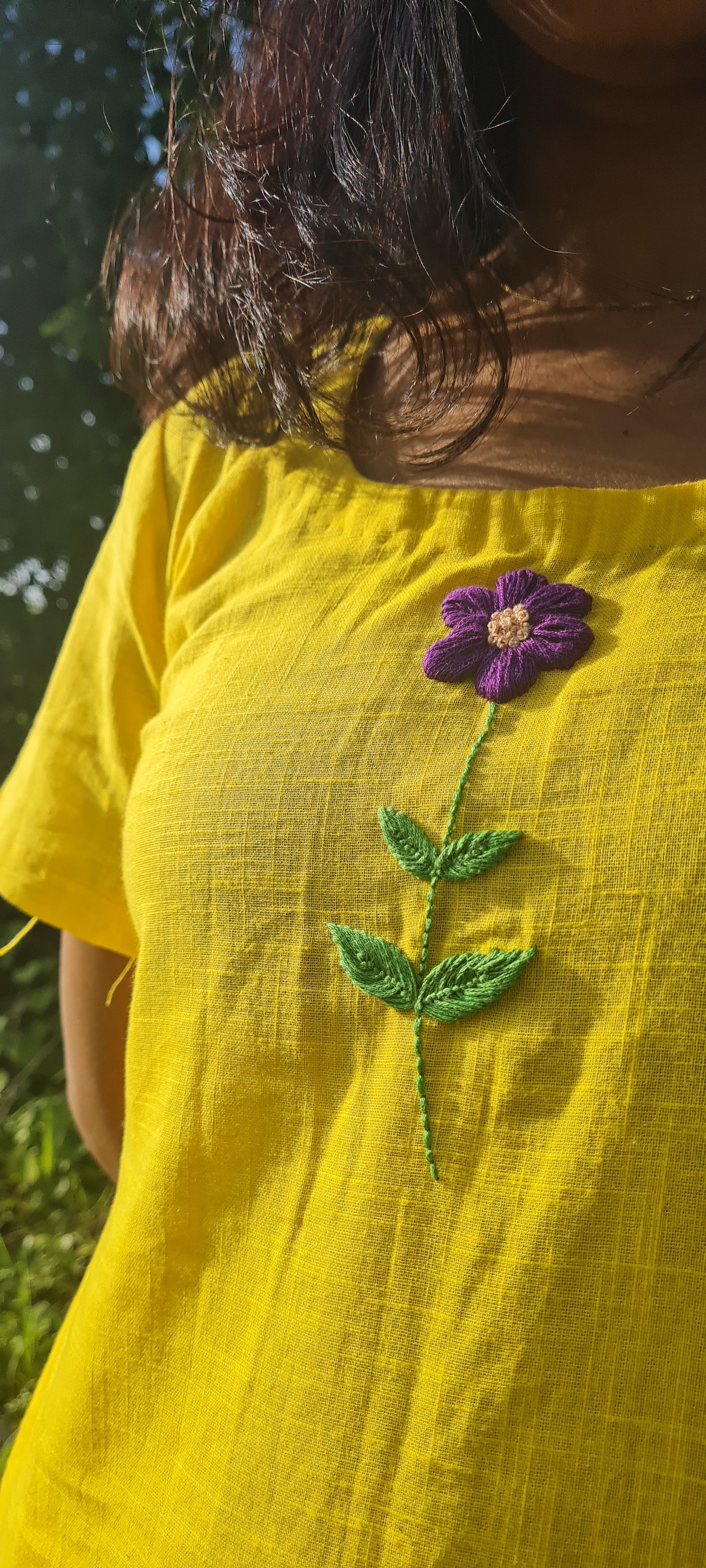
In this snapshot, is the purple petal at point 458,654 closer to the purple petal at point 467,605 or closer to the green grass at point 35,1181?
the purple petal at point 467,605

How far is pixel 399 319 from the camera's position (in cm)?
90

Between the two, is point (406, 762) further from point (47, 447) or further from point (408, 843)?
point (47, 447)

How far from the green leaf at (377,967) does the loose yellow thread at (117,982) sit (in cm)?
40

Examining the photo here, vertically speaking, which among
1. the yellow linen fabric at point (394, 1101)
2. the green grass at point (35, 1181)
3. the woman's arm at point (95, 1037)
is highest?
the yellow linen fabric at point (394, 1101)

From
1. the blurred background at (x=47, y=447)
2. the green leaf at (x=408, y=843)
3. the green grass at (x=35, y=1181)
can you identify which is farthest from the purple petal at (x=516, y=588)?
the green grass at (x=35, y=1181)

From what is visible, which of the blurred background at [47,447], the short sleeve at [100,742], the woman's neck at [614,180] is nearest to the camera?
the woman's neck at [614,180]

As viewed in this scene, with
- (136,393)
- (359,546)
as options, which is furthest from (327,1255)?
(136,393)

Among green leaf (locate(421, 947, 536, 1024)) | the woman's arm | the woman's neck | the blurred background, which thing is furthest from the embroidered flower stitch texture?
the blurred background

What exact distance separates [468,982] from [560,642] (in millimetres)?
223

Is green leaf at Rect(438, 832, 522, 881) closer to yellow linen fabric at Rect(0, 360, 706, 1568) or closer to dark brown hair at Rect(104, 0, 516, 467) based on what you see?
yellow linen fabric at Rect(0, 360, 706, 1568)

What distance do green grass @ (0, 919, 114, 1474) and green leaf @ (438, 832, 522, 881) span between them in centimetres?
149

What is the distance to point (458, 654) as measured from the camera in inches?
27.9

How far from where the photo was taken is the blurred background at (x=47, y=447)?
64.8 inches

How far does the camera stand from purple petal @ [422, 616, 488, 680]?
0.71 meters
